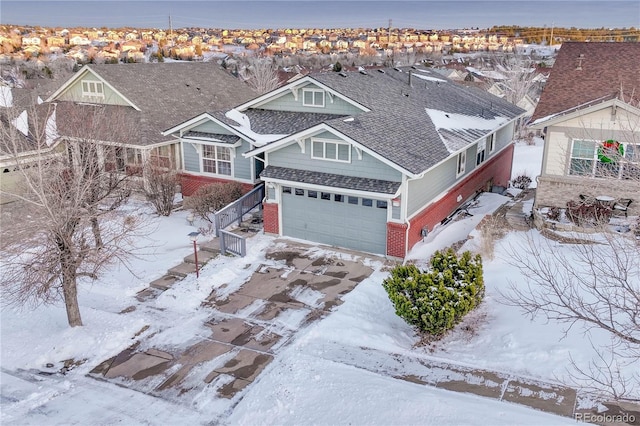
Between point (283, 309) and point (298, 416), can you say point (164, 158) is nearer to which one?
point (283, 309)

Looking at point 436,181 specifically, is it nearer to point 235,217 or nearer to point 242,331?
point 235,217

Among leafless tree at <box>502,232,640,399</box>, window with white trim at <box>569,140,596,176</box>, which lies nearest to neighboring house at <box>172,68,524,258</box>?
window with white trim at <box>569,140,596,176</box>

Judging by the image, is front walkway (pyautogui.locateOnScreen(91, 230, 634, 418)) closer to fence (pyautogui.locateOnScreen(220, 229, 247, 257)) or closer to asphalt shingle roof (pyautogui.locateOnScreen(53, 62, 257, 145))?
fence (pyautogui.locateOnScreen(220, 229, 247, 257))

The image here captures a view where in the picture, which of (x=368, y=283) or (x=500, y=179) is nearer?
(x=368, y=283)

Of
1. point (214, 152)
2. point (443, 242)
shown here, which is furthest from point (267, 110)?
point (443, 242)

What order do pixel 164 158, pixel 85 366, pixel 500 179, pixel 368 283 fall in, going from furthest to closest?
pixel 500 179, pixel 164 158, pixel 368 283, pixel 85 366
